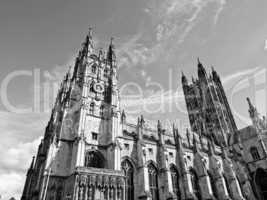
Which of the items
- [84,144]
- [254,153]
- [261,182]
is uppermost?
[254,153]

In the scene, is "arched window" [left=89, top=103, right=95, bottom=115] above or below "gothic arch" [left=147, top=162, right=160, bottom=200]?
above

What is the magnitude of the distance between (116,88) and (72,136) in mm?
12992

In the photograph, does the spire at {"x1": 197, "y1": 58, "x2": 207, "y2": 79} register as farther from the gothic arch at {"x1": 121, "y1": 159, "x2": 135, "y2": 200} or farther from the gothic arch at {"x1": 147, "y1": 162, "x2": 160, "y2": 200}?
the gothic arch at {"x1": 121, "y1": 159, "x2": 135, "y2": 200}

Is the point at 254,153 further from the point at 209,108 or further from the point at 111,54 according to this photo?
the point at 111,54

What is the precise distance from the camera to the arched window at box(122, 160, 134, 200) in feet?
88.8

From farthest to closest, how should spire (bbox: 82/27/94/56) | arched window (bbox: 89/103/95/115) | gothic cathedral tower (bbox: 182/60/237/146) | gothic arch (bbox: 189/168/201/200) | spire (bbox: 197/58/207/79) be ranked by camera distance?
1. spire (bbox: 197/58/207/79)
2. gothic cathedral tower (bbox: 182/60/237/146)
3. spire (bbox: 82/27/94/56)
4. gothic arch (bbox: 189/168/201/200)
5. arched window (bbox: 89/103/95/115)

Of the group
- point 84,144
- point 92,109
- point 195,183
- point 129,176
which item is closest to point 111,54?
point 92,109

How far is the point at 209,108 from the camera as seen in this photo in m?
61.7

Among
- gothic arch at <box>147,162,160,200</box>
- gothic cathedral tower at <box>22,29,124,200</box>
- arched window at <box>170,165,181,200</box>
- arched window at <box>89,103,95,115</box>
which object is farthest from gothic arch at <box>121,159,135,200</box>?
arched window at <box>89,103,95,115</box>

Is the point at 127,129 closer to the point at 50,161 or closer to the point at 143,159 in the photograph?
the point at 143,159

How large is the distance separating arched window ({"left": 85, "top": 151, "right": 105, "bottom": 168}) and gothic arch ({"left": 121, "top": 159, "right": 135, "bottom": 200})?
3.31m

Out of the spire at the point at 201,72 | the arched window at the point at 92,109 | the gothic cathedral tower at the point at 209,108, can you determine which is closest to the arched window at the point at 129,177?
the arched window at the point at 92,109

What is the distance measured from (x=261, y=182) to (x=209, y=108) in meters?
24.4

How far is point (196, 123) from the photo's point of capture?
64000mm
